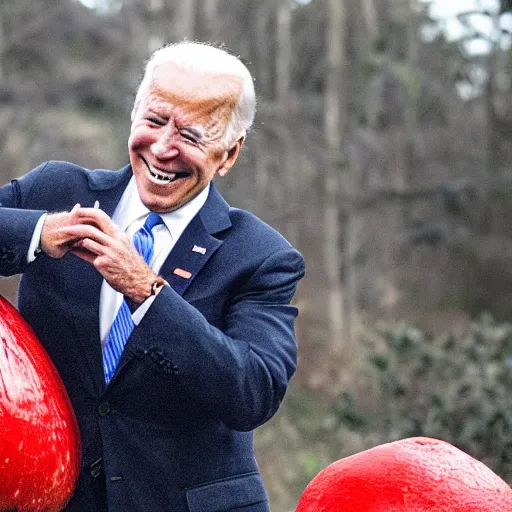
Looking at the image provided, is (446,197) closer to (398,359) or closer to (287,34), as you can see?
(287,34)

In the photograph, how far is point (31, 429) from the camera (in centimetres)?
217

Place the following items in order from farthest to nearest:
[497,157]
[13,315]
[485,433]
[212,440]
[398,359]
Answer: [497,157] → [398,359] → [485,433] → [212,440] → [13,315]

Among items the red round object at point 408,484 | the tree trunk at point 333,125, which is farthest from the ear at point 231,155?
the tree trunk at point 333,125

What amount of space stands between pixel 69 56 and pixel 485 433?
91.2 feet

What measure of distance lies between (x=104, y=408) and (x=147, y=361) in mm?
221

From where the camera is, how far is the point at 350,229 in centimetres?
1681

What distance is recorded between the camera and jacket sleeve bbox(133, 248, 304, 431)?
2242mm

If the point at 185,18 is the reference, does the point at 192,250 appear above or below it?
above

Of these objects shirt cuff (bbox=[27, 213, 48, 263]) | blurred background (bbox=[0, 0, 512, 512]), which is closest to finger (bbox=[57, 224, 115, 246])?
shirt cuff (bbox=[27, 213, 48, 263])

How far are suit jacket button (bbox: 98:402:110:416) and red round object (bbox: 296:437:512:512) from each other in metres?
0.48

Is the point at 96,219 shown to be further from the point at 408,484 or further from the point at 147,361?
the point at 408,484

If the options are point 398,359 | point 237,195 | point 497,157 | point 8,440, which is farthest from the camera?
point 497,157

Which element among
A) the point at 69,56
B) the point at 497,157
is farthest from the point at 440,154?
the point at 69,56

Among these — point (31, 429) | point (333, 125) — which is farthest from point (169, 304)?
point (333, 125)
